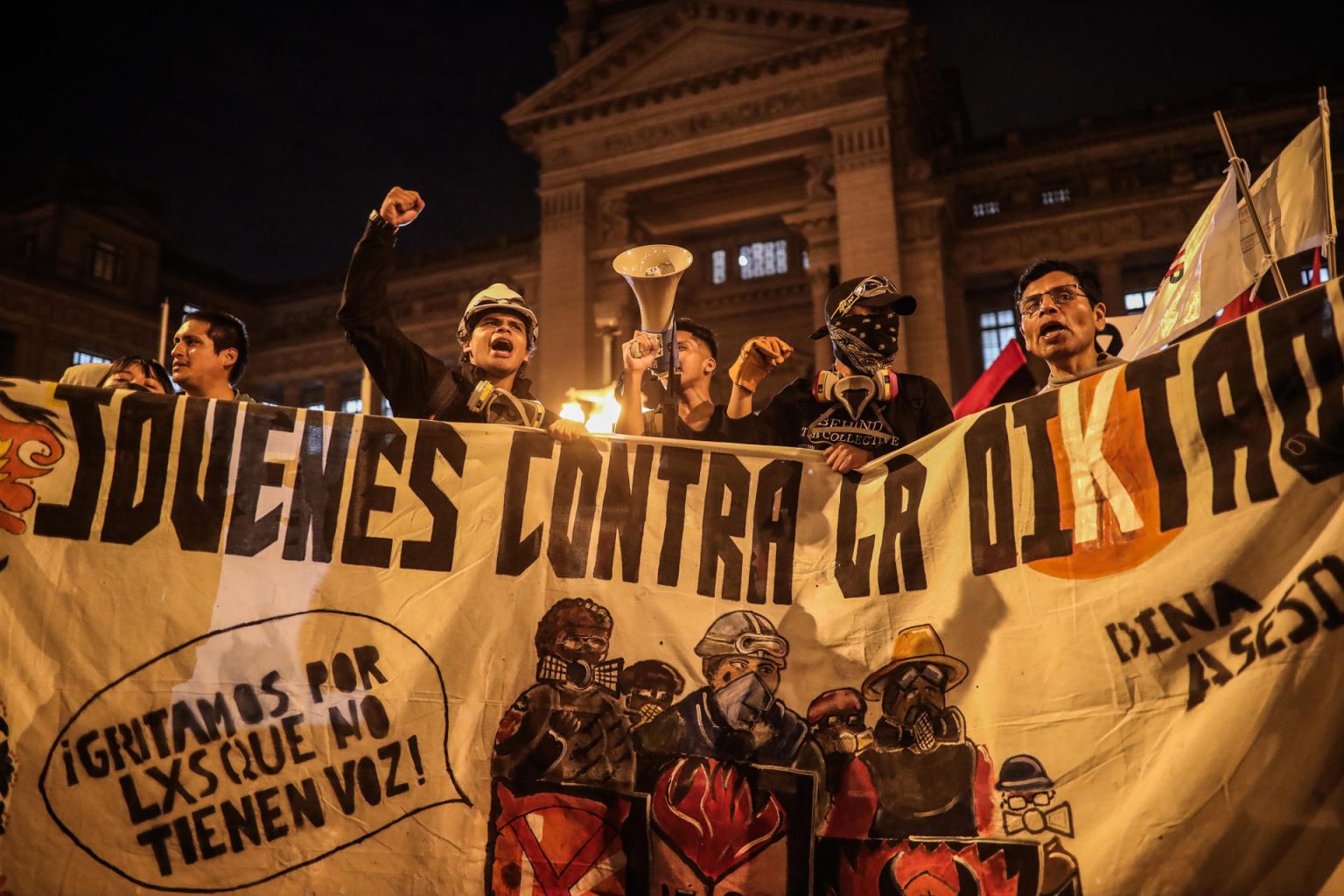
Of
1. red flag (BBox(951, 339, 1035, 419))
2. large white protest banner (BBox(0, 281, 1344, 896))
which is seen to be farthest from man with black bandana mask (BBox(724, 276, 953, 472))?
red flag (BBox(951, 339, 1035, 419))

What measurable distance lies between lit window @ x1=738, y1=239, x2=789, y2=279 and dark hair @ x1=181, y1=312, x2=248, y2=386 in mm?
25747

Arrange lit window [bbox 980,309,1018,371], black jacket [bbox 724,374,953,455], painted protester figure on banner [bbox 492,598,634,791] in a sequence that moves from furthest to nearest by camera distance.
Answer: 1. lit window [bbox 980,309,1018,371]
2. black jacket [bbox 724,374,953,455]
3. painted protester figure on banner [bbox 492,598,634,791]

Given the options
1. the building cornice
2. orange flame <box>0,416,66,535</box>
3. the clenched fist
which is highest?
the building cornice

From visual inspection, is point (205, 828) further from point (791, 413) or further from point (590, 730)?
point (791, 413)

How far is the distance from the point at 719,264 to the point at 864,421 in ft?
88.7

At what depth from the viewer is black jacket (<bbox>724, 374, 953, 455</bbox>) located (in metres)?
4.01

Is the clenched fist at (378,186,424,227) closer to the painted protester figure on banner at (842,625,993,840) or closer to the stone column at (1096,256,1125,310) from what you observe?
the painted protester figure on banner at (842,625,993,840)

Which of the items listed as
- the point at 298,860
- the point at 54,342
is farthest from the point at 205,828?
the point at 54,342

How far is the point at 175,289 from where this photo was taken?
37875mm

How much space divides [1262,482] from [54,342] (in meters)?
37.2

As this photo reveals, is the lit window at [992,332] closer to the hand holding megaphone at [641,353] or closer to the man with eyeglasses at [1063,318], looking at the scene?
the man with eyeglasses at [1063,318]

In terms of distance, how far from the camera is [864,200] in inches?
915

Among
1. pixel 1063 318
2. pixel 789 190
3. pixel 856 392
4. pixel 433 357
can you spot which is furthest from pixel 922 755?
pixel 789 190

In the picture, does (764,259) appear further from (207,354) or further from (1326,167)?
(207,354)
